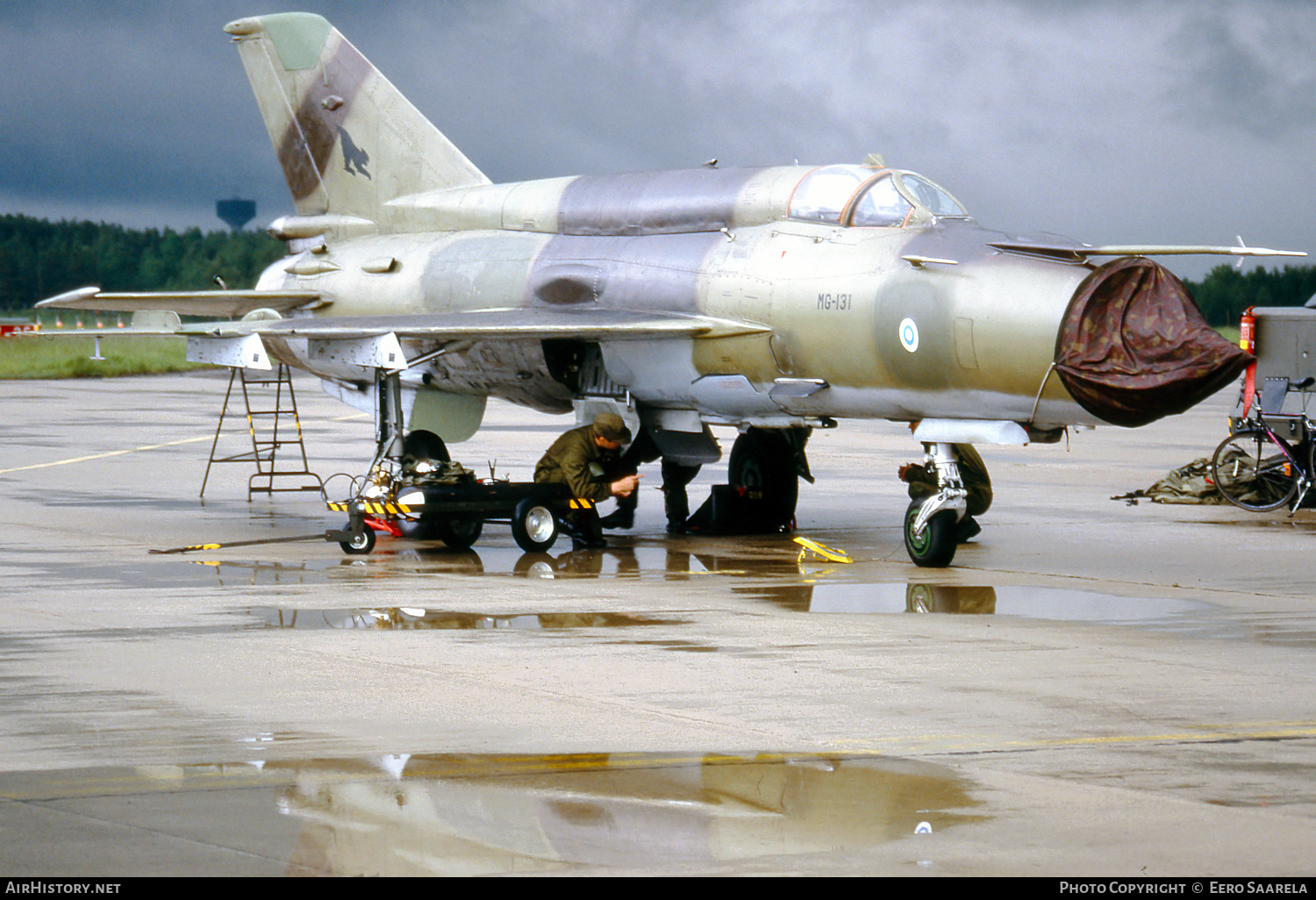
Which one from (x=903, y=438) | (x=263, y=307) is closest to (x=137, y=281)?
(x=903, y=438)

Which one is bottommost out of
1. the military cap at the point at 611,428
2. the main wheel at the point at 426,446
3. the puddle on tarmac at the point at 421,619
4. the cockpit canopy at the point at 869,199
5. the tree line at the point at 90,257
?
the puddle on tarmac at the point at 421,619

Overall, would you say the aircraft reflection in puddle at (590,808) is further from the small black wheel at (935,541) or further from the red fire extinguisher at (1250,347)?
the red fire extinguisher at (1250,347)

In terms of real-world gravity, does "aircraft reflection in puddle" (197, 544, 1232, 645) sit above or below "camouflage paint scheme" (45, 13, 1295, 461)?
below

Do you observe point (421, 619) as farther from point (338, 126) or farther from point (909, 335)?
point (338, 126)

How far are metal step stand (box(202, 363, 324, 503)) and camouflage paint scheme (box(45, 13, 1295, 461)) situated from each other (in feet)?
4.18

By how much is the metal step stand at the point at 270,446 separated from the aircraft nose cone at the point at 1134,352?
24.5 feet

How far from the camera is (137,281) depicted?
9862cm

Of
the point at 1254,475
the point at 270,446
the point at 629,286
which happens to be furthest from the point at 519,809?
the point at 270,446

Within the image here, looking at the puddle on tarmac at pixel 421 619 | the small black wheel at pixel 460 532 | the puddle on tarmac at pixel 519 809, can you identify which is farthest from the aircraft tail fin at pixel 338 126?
the puddle on tarmac at pixel 519 809

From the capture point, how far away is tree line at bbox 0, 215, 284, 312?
90.8m

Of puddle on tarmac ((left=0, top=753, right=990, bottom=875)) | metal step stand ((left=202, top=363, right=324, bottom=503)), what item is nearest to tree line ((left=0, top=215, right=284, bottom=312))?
metal step stand ((left=202, top=363, right=324, bottom=503))

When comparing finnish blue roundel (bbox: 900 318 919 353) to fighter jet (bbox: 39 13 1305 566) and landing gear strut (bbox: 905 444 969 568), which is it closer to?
fighter jet (bbox: 39 13 1305 566)

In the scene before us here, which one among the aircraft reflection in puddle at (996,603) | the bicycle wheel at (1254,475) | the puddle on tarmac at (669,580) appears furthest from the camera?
the bicycle wheel at (1254,475)

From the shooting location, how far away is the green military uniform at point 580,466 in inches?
572
